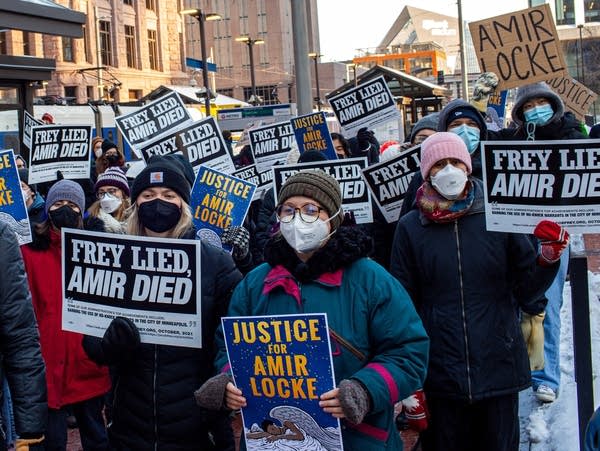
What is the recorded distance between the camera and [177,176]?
3855mm

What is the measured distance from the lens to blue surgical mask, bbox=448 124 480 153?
191 inches

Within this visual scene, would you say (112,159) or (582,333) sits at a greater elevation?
(112,159)

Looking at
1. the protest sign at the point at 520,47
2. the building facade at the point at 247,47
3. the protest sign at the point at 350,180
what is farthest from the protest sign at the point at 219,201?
the building facade at the point at 247,47

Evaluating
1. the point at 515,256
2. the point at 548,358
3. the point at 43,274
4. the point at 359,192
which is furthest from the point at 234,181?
the point at 515,256

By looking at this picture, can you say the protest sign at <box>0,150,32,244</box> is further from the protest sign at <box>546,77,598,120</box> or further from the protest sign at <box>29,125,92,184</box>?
the protest sign at <box>546,77,598,120</box>

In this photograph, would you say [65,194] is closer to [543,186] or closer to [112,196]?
[112,196]

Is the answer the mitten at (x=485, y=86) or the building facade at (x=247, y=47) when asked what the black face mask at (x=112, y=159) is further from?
the building facade at (x=247, y=47)

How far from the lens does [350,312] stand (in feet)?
9.80

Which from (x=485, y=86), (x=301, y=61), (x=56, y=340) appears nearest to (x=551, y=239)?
(x=56, y=340)

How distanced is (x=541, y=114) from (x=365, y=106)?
438 centimetres

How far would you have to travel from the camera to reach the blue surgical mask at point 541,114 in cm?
576

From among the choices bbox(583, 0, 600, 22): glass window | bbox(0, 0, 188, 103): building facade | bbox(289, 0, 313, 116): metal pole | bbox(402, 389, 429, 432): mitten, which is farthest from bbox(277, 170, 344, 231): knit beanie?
bbox(583, 0, 600, 22): glass window

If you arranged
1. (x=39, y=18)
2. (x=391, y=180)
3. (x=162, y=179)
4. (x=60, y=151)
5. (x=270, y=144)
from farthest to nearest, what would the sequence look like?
1. (x=39, y=18)
2. (x=270, y=144)
3. (x=60, y=151)
4. (x=391, y=180)
5. (x=162, y=179)

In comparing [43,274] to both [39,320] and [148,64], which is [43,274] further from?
[148,64]
